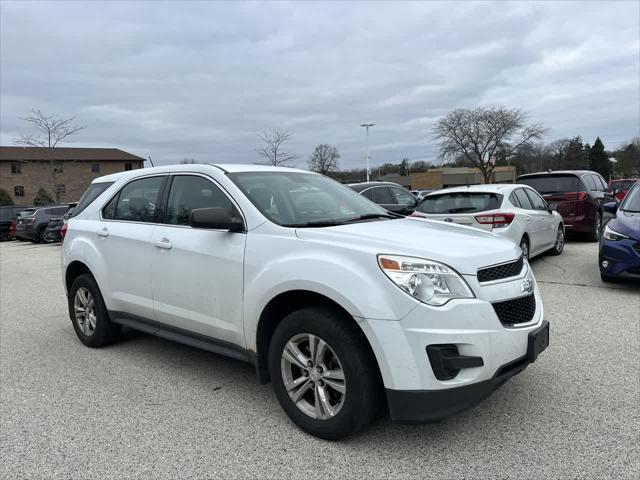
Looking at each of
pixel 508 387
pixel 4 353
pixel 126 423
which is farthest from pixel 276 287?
pixel 4 353

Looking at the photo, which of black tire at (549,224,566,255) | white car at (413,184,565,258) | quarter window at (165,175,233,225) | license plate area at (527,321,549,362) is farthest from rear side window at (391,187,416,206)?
license plate area at (527,321,549,362)

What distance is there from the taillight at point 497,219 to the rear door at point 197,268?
5096mm

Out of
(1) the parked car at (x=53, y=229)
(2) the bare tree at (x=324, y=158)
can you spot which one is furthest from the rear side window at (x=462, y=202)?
(2) the bare tree at (x=324, y=158)

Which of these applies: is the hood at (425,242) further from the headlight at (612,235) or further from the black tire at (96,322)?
the headlight at (612,235)

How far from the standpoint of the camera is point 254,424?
329 centimetres

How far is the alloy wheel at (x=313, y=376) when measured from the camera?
2.93 metres

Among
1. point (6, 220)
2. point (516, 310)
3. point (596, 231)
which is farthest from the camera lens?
point (6, 220)

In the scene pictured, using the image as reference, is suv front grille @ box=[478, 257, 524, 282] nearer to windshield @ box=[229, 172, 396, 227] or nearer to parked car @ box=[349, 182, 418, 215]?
windshield @ box=[229, 172, 396, 227]

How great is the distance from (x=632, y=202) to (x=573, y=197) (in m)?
3.90

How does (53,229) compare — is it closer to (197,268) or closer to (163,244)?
(163,244)

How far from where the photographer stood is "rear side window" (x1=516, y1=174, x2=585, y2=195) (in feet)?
36.3

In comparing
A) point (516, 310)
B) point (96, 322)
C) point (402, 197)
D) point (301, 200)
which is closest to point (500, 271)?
point (516, 310)

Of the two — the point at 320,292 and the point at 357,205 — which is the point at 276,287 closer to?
the point at 320,292

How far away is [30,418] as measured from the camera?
3490 mm
